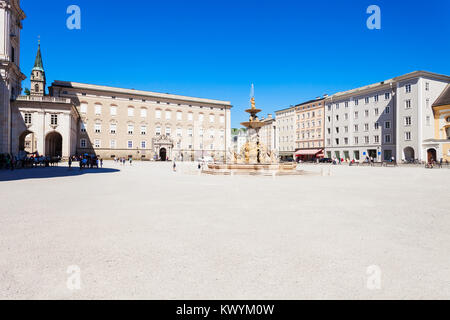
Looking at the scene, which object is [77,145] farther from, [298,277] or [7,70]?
[298,277]

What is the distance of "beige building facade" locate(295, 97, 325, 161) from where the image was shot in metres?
63.0

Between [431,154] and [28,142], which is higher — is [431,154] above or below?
below

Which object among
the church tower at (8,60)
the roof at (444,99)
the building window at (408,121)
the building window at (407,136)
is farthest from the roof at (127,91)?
the roof at (444,99)

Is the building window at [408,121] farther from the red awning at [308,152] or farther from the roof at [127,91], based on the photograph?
the roof at [127,91]

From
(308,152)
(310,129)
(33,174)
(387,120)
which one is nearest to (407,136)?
(387,120)

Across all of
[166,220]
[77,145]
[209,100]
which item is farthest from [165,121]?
[166,220]

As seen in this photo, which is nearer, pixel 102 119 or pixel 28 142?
pixel 28 142

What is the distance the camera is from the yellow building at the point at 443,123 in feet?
134

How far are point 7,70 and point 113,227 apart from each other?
40688mm

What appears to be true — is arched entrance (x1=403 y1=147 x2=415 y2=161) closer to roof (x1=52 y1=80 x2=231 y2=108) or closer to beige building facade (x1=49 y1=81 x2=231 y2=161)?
beige building facade (x1=49 y1=81 x2=231 y2=161)

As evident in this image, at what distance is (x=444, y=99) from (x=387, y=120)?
8649mm

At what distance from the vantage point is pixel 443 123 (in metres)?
43.0

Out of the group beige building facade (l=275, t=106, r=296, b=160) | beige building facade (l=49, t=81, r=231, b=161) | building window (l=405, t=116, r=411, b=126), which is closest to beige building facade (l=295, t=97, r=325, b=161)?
beige building facade (l=275, t=106, r=296, b=160)

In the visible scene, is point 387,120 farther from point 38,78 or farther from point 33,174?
point 38,78
